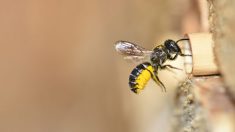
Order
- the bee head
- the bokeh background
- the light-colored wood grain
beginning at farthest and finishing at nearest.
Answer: the bokeh background → the bee head → the light-colored wood grain

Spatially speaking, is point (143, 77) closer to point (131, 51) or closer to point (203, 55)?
point (131, 51)

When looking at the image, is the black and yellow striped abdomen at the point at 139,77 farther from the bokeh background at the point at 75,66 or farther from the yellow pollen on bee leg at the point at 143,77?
the bokeh background at the point at 75,66

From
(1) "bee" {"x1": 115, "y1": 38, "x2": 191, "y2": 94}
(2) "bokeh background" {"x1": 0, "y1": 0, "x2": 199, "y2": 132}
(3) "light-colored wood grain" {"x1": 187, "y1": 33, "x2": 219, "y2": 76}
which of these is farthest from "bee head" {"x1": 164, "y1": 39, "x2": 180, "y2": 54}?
(2) "bokeh background" {"x1": 0, "y1": 0, "x2": 199, "y2": 132}

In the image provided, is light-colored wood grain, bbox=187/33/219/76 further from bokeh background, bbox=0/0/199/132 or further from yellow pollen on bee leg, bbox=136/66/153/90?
bokeh background, bbox=0/0/199/132

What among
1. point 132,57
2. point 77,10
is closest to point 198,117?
point 132,57

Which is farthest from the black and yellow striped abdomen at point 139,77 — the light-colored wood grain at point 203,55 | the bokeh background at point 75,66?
the bokeh background at point 75,66

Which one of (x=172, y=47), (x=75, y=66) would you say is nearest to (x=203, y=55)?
(x=172, y=47)

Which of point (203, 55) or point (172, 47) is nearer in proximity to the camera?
point (203, 55)
